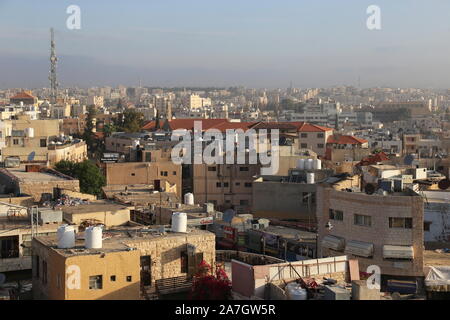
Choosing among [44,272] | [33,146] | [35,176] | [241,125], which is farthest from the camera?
[241,125]

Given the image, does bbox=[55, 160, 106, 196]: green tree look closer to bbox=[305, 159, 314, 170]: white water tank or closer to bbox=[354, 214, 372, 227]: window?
bbox=[305, 159, 314, 170]: white water tank

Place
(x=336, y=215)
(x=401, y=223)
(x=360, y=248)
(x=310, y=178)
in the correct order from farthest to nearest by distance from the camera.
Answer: (x=310, y=178)
(x=336, y=215)
(x=360, y=248)
(x=401, y=223)

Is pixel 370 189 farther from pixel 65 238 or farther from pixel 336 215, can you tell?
pixel 65 238

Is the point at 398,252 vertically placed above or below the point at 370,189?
below

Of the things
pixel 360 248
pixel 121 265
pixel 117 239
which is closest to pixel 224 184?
pixel 360 248

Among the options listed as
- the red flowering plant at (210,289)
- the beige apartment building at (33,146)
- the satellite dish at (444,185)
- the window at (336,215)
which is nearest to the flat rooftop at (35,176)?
the beige apartment building at (33,146)

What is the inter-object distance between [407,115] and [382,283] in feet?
362

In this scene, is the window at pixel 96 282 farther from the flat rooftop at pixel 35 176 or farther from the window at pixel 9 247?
the flat rooftop at pixel 35 176

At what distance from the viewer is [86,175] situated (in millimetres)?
28750

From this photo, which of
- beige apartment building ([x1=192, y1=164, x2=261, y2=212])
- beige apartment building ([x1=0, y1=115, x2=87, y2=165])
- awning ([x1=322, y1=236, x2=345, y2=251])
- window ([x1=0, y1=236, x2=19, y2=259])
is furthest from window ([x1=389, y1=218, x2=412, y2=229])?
beige apartment building ([x1=0, y1=115, x2=87, y2=165])

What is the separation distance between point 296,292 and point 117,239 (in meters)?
3.51

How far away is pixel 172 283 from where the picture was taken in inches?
467

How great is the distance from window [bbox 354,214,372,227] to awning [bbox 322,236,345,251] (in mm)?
499
